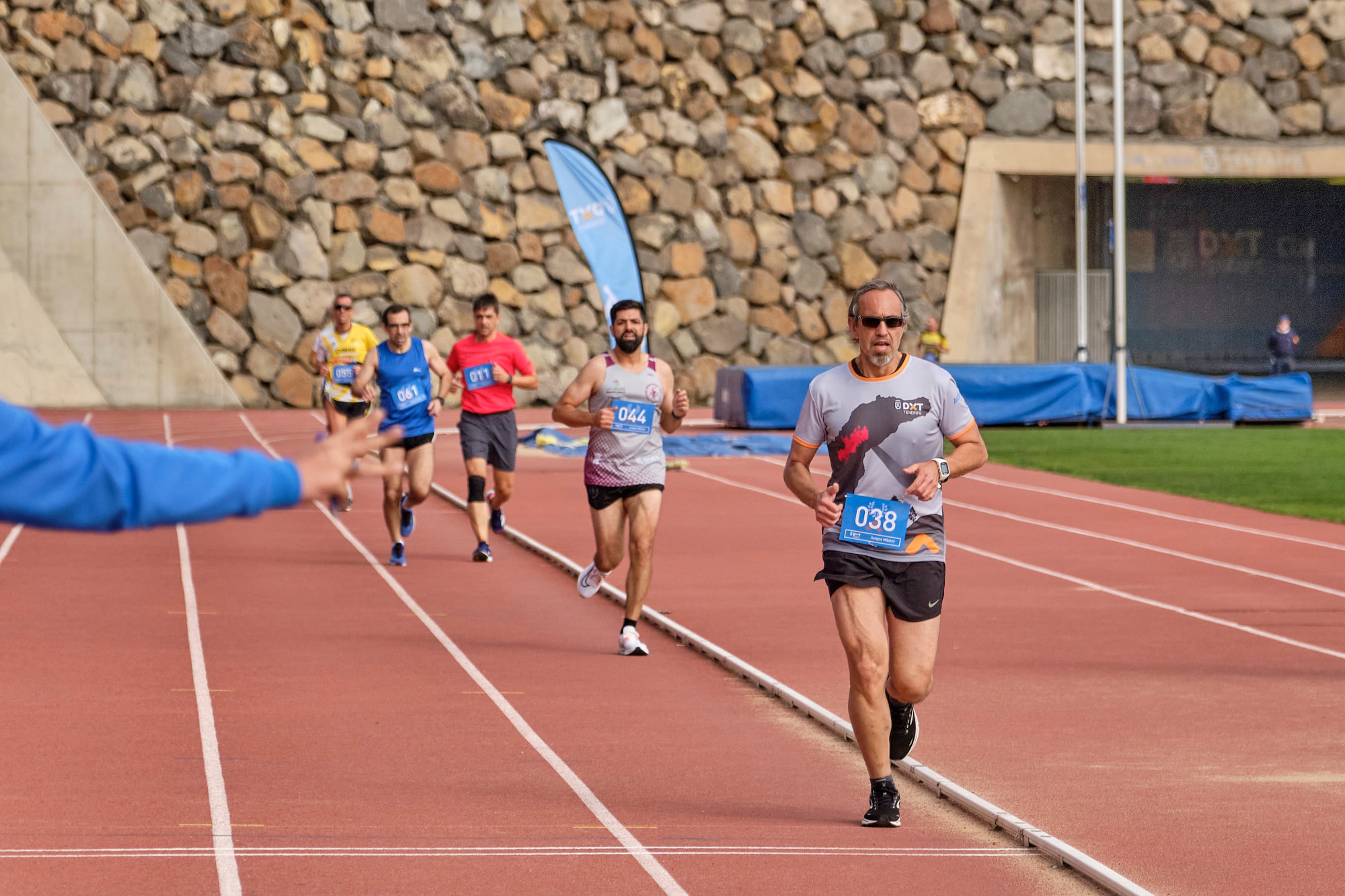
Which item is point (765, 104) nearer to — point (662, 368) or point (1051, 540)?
point (1051, 540)

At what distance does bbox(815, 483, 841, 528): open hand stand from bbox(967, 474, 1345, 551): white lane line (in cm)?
1094

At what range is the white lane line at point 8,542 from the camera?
51.6ft

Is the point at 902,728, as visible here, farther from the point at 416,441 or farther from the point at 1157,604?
the point at 416,441

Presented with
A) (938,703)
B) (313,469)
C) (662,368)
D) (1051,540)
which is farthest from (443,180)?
(313,469)

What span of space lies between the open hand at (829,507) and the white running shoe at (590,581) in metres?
4.70

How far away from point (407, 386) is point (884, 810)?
8.67 m

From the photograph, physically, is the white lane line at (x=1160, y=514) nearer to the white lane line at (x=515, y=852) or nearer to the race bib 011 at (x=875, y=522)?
the race bib 011 at (x=875, y=522)

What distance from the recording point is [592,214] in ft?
77.5

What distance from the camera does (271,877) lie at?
6.11 metres

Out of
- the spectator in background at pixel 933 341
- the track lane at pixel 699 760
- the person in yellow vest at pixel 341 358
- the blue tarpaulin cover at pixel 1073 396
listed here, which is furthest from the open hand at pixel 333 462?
the spectator in background at pixel 933 341

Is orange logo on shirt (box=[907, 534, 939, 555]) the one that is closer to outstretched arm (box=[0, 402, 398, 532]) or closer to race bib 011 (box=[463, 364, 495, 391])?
outstretched arm (box=[0, 402, 398, 532])

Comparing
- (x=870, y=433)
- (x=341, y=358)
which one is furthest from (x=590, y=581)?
(x=341, y=358)

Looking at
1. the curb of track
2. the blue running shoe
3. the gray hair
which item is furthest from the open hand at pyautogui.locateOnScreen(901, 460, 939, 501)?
the blue running shoe

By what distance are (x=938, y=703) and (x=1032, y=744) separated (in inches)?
42.3
